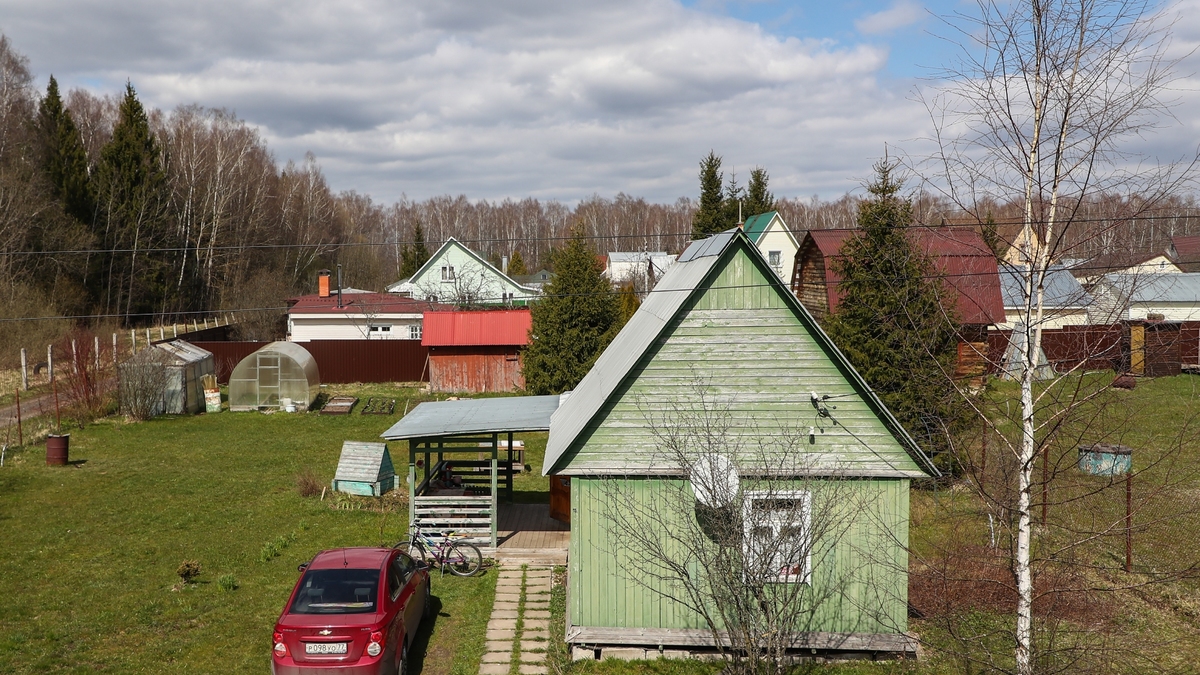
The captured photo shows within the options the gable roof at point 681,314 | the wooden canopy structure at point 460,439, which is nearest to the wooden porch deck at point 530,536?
the wooden canopy structure at point 460,439

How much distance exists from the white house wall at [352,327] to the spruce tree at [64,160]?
1605cm

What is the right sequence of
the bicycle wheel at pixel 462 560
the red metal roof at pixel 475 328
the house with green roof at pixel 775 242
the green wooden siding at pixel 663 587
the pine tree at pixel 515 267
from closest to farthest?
the green wooden siding at pixel 663 587 < the bicycle wheel at pixel 462 560 < the red metal roof at pixel 475 328 < the house with green roof at pixel 775 242 < the pine tree at pixel 515 267

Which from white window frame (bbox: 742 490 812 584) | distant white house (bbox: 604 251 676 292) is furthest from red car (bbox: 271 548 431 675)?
distant white house (bbox: 604 251 676 292)

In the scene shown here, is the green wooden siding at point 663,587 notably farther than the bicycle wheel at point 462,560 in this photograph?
No

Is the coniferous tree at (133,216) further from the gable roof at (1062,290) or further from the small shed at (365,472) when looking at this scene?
the gable roof at (1062,290)

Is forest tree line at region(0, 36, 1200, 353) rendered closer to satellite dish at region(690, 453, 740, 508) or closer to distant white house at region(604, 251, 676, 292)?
distant white house at region(604, 251, 676, 292)

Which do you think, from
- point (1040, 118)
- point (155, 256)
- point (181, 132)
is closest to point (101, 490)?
point (1040, 118)

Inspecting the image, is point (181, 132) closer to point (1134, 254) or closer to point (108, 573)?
point (108, 573)

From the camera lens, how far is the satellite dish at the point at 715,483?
9.04m

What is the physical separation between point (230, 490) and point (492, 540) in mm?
8742

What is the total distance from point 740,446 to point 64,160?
5359cm

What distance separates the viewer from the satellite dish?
29.7 feet

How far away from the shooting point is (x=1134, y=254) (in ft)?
23.2

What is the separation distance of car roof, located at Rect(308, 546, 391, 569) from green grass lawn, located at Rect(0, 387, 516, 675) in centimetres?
159
